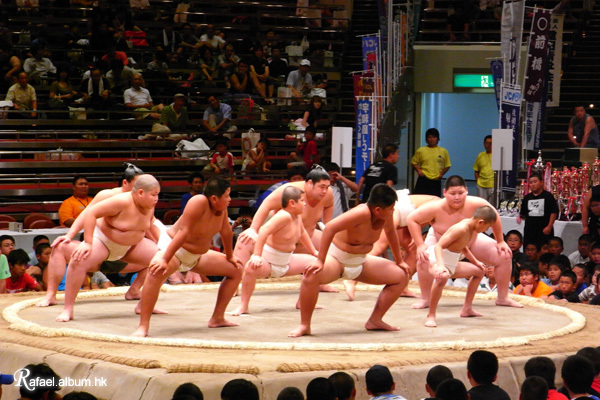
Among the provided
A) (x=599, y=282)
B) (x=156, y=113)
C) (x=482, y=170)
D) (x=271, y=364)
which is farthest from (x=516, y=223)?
(x=271, y=364)

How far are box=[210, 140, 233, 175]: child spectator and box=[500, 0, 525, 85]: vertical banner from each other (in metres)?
2.71

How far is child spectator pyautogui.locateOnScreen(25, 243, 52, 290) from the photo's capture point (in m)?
6.64

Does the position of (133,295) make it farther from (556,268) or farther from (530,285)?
(556,268)

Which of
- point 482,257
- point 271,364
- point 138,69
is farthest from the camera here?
point 138,69

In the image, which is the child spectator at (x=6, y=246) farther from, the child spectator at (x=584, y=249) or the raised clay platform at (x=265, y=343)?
the child spectator at (x=584, y=249)

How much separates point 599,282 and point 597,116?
630 cm

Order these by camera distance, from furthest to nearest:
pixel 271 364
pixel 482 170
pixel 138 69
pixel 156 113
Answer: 1. pixel 138 69
2. pixel 156 113
3. pixel 482 170
4. pixel 271 364

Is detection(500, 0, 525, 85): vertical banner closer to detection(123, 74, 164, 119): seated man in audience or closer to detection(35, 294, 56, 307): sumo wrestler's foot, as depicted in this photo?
detection(123, 74, 164, 119): seated man in audience

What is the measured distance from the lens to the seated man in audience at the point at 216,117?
34.0ft

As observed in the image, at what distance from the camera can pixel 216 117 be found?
34.3 ft

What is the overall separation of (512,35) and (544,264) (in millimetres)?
2993

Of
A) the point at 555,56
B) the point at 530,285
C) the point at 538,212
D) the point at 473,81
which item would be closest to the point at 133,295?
the point at 530,285

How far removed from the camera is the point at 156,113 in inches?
416

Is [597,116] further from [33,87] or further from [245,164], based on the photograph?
[33,87]
